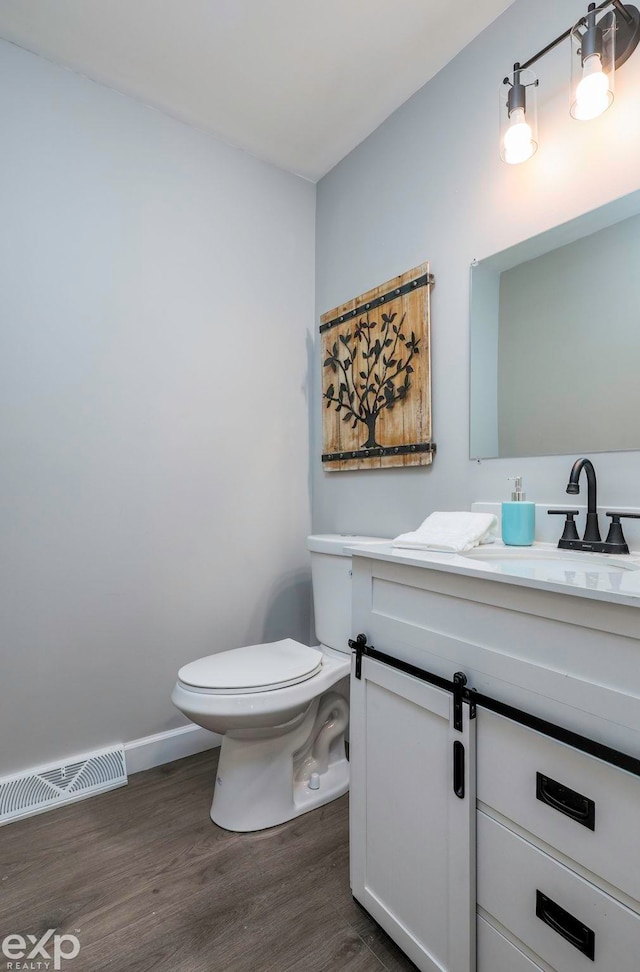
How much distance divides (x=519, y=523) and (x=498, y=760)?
0.61m

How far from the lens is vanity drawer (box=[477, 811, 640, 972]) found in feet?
2.19

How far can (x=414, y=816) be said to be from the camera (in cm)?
97

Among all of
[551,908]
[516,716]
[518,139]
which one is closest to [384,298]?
[518,139]

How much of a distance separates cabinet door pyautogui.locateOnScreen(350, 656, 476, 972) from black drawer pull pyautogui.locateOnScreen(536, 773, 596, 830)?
0.43 ft

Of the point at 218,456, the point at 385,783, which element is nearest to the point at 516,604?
the point at 385,783

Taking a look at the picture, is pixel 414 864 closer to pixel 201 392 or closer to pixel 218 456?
pixel 218 456

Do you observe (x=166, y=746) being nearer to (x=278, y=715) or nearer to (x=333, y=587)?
(x=278, y=715)

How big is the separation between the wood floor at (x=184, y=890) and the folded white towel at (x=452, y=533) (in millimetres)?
881

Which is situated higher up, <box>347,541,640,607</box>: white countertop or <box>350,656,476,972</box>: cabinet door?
<box>347,541,640,607</box>: white countertop

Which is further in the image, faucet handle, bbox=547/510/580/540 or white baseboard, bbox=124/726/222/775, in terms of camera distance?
white baseboard, bbox=124/726/222/775

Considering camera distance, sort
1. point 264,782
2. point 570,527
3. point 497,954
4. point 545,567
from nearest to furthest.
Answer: point 497,954 → point 545,567 → point 570,527 → point 264,782

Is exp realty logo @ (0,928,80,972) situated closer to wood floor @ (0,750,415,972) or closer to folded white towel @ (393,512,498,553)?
wood floor @ (0,750,415,972)

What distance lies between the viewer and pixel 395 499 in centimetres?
179

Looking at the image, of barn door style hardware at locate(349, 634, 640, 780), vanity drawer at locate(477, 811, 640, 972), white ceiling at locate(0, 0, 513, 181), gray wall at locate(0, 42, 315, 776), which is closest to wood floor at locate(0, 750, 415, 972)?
gray wall at locate(0, 42, 315, 776)
